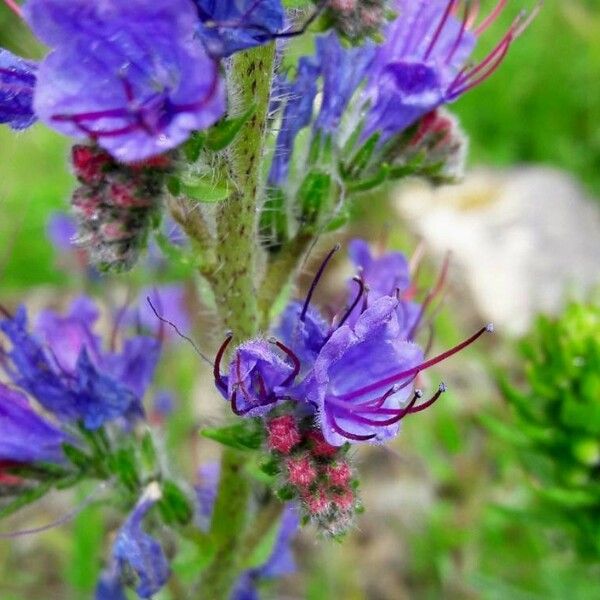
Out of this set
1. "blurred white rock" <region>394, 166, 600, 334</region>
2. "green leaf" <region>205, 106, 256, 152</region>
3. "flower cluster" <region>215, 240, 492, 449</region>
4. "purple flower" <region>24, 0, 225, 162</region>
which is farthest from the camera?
"blurred white rock" <region>394, 166, 600, 334</region>

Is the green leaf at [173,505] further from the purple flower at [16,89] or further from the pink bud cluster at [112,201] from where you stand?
the purple flower at [16,89]

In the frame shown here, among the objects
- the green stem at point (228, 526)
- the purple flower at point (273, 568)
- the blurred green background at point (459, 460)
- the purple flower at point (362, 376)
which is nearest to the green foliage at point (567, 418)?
the blurred green background at point (459, 460)

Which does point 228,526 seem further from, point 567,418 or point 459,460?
point 459,460

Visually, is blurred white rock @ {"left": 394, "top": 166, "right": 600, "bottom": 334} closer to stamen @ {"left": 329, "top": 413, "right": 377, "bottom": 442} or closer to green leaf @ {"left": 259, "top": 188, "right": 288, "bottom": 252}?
green leaf @ {"left": 259, "top": 188, "right": 288, "bottom": 252}

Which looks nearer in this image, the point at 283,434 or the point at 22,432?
the point at 283,434

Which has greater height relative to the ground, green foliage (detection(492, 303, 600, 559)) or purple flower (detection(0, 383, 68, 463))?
purple flower (detection(0, 383, 68, 463))

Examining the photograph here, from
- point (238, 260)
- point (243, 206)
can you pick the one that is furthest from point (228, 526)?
point (243, 206)

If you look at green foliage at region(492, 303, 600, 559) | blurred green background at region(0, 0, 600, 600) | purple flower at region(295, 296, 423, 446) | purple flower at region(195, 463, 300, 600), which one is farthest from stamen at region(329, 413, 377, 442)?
green foliage at region(492, 303, 600, 559)
